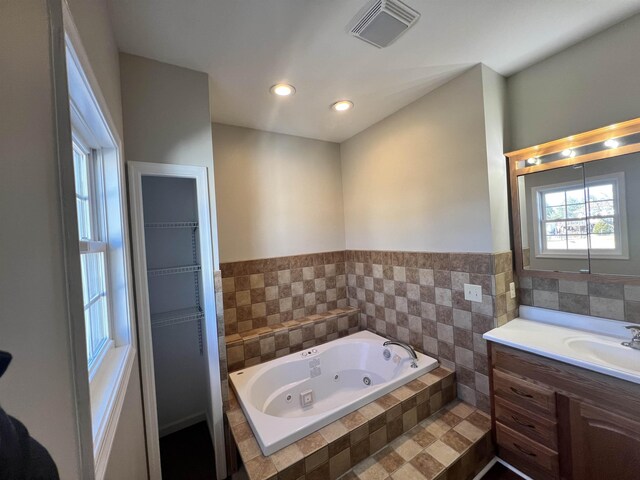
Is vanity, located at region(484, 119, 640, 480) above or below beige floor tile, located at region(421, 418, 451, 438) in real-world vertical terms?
above

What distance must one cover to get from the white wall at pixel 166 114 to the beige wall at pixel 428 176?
1.55 metres

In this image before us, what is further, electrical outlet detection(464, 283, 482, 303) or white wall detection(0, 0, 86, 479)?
electrical outlet detection(464, 283, 482, 303)

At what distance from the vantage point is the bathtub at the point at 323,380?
1670mm

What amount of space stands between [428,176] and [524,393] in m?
1.57

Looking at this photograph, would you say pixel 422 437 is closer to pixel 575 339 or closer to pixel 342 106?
pixel 575 339

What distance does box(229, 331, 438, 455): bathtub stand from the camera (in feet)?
5.48

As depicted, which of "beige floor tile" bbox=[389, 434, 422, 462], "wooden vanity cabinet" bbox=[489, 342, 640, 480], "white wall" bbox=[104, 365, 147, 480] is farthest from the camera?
"beige floor tile" bbox=[389, 434, 422, 462]

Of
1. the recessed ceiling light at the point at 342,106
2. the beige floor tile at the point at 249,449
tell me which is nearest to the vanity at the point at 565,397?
the beige floor tile at the point at 249,449

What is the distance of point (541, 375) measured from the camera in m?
1.45

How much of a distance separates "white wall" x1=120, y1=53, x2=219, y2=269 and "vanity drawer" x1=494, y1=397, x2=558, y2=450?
207 centimetres

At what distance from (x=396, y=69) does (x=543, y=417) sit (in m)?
2.29

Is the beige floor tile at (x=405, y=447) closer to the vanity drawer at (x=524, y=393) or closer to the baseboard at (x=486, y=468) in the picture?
the baseboard at (x=486, y=468)

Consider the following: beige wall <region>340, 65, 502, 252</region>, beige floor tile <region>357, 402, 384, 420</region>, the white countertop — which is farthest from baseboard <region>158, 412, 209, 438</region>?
the white countertop

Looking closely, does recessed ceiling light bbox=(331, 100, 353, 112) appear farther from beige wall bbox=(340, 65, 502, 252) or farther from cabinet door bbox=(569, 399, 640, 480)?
cabinet door bbox=(569, 399, 640, 480)
